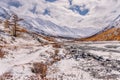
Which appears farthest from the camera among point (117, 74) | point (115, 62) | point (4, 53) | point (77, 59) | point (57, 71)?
point (4, 53)

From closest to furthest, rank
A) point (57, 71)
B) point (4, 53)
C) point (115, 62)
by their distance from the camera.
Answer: point (57, 71)
point (115, 62)
point (4, 53)

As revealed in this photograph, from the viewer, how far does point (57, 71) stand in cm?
3672

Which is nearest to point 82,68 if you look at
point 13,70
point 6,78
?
point 13,70

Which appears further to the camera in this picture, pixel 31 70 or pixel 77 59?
pixel 77 59

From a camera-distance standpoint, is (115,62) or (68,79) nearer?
(68,79)

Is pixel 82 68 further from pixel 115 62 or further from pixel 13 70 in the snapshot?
pixel 13 70

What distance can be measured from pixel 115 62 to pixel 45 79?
48.4 feet

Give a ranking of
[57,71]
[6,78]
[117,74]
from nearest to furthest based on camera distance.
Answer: [6,78] < [117,74] < [57,71]

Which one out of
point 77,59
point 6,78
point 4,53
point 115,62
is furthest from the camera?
point 4,53

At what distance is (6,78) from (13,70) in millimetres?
4688

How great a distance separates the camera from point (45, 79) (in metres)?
31.4

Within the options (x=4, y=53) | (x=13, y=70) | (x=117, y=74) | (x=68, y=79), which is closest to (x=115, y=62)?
(x=117, y=74)

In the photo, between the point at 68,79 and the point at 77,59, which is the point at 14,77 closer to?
the point at 68,79

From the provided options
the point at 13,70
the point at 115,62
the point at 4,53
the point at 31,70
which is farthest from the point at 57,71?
the point at 4,53
